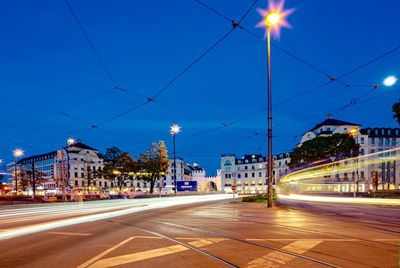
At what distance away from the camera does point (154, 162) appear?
66.7m

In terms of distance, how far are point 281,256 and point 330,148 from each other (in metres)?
57.5

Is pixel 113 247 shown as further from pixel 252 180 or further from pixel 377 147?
pixel 252 180

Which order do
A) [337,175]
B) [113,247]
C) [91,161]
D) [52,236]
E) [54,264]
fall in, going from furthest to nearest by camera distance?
[91,161] < [337,175] < [52,236] < [113,247] < [54,264]

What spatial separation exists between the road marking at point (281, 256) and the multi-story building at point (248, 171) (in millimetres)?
116138

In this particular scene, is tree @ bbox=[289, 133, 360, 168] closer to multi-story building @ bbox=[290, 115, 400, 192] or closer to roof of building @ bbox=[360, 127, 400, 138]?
multi-story building @ bbox=[290, 115, 400, 192]

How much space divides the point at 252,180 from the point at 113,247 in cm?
12304

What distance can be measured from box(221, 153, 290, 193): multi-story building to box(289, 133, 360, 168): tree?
195 ft

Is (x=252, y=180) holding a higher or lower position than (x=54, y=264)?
lower

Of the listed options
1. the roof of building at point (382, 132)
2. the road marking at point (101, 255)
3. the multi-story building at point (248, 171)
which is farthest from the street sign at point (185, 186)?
the multi-story building at point (248, 171)

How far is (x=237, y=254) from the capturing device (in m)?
8.05

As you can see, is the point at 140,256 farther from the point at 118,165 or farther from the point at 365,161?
the point at 365,161

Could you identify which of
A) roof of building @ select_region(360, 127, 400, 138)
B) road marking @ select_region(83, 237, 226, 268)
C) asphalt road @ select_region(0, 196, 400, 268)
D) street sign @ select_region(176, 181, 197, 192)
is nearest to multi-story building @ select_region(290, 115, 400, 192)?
roof of building @ select_region(360, 127, 400, 138)

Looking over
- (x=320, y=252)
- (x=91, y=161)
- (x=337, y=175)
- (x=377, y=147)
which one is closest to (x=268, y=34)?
(x=320, y=252)

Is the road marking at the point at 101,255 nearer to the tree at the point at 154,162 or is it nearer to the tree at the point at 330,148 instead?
the tree at the point at 330,148
